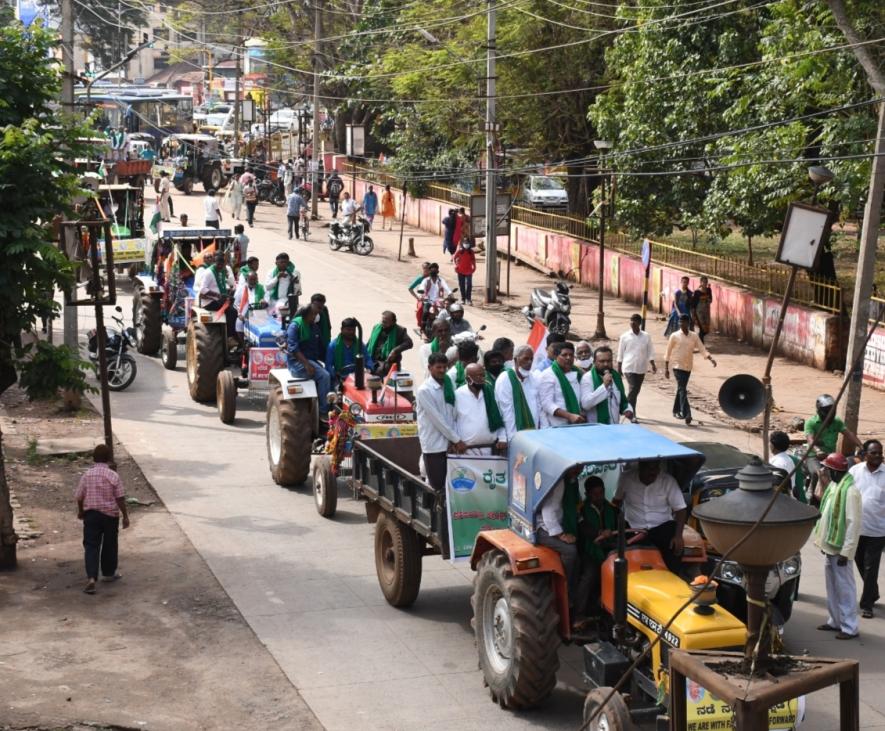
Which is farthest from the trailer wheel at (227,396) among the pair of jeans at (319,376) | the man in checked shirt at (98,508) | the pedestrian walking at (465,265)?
the pedestrian walking at (465,265)

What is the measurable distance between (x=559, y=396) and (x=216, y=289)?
9389 mm

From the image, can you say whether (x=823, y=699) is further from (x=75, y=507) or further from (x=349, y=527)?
(x=75, y=507)

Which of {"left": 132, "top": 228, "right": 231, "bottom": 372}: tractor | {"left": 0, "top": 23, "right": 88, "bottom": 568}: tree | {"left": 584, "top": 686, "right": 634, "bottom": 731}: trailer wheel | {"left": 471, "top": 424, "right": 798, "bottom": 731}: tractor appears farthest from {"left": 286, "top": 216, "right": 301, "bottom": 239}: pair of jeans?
{"left": 584, "top": 686, "right": 634, "bottom": 731}: trailer wheel

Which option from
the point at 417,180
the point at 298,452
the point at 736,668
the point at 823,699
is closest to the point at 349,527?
the point at 298,452

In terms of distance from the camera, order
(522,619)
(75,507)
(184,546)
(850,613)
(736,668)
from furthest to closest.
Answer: (75,507)
(184,546)
(850,613)
(522,619)
(736,668)

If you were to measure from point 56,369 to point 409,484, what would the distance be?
3.80 meters

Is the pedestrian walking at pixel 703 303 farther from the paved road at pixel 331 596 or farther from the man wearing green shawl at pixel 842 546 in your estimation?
the man wearing green shawl at pixel 842 546

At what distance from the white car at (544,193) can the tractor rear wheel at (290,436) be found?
98.5ft

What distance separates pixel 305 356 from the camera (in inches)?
661

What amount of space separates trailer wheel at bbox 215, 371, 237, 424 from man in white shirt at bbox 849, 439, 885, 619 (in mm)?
10180

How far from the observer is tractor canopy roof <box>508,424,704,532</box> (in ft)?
32.9

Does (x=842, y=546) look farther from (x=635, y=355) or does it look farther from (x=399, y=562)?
(x=635, y=355)

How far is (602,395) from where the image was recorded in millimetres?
14508

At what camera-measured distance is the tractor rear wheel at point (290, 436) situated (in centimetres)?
1655
